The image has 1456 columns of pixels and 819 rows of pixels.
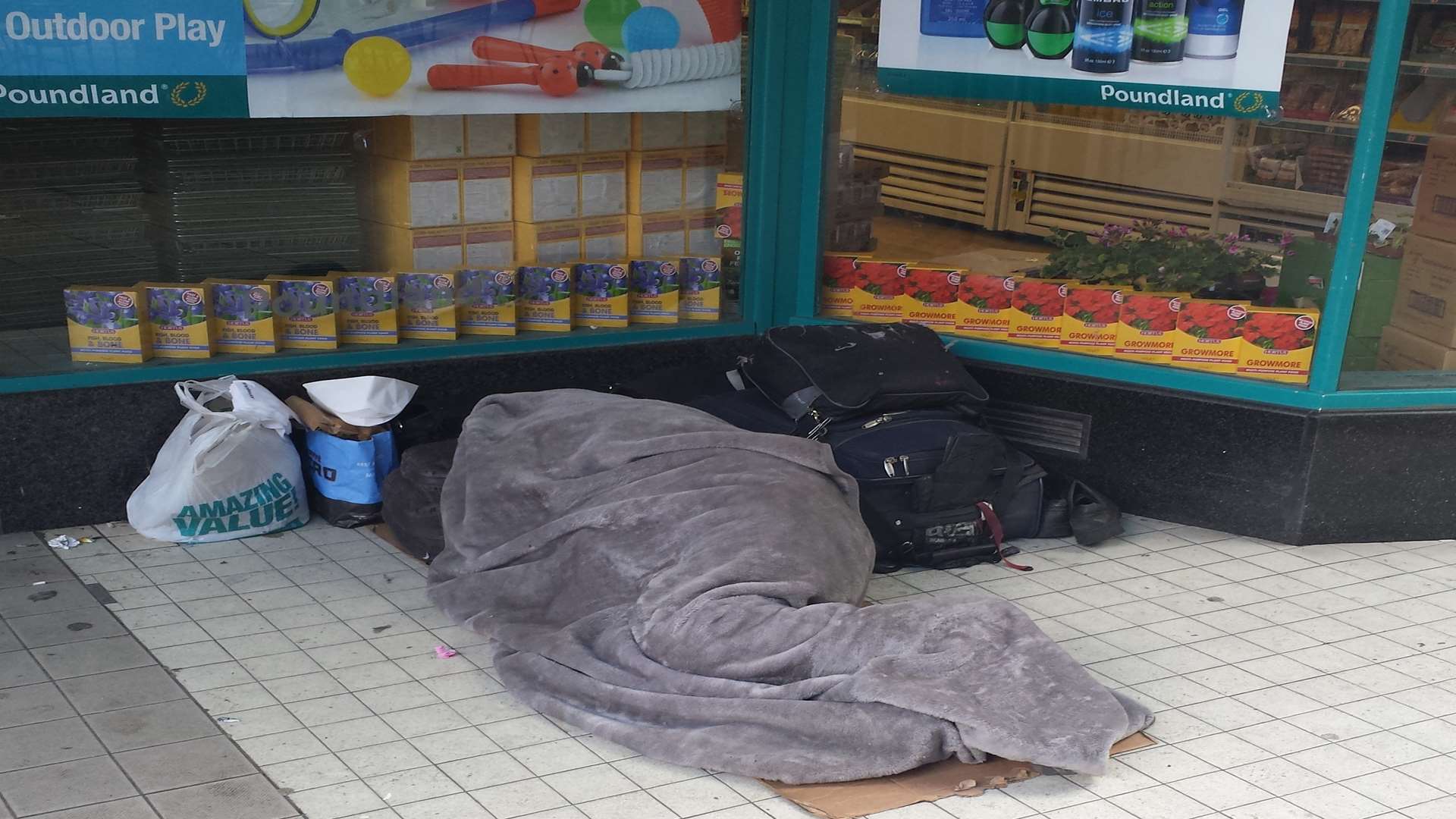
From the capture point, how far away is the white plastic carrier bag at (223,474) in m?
4.39

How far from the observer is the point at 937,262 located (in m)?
5.31

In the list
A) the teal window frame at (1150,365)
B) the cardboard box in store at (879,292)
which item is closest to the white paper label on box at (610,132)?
the teal window frame at (1150,365)

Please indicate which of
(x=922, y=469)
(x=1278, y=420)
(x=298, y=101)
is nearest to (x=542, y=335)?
(x=298, y=101)

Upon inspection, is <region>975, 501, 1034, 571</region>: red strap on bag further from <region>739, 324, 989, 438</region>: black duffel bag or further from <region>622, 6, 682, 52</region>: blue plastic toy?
<region>622, 6, 682, 52</region>: blue plastic toy

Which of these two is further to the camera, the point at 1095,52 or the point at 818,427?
the point at 1095,52

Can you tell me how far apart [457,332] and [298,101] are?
0.98 m

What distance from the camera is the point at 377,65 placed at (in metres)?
4.68

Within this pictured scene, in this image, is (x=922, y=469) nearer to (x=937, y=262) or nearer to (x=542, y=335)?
(x=937, y=262)

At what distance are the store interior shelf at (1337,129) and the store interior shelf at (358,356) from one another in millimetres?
1997

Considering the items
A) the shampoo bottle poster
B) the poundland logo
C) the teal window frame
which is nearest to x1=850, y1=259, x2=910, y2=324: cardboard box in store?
the teal window frame

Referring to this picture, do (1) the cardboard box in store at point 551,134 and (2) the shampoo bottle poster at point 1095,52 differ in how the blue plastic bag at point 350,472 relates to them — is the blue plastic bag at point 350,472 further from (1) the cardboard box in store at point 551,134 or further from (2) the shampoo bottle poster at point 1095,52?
(2) the shampoo bottle poster at point 1095,52

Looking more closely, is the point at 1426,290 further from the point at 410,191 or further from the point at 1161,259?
the point at 410,191

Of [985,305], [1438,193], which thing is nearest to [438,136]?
[985,305]

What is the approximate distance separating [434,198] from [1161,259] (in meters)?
2.50
